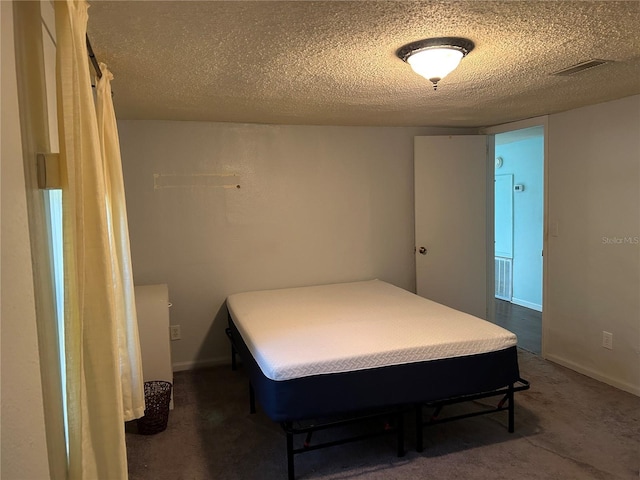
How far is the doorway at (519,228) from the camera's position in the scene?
17.2 ft

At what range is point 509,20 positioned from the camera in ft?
5.61

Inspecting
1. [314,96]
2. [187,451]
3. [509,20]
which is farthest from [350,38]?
A: [187,451]

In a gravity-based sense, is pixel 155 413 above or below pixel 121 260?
below

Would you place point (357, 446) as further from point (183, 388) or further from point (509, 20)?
point (509, 20)

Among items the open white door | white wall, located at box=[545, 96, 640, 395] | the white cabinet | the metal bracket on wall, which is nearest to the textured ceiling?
white wall, located at box=[545, 96, 640, 395]

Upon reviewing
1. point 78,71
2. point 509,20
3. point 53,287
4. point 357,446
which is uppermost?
point 509,20

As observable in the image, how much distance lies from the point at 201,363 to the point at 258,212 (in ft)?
4.41

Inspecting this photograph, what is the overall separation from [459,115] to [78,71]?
313 centimetres

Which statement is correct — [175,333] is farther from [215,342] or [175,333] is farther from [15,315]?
[15,315]

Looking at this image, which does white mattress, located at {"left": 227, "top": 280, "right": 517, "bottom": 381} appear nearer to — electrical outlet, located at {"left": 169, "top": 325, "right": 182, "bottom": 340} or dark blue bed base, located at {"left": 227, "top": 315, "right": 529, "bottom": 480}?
dark blue bed base, located at {"left": 227, "top": 315, "right": 529, "bottom": 480}

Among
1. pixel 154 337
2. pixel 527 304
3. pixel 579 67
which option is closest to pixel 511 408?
pixel 579 67

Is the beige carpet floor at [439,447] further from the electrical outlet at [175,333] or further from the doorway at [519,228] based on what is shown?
the doorway at [519,228]

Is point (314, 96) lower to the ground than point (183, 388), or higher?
higher

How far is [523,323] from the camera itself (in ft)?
16.0
